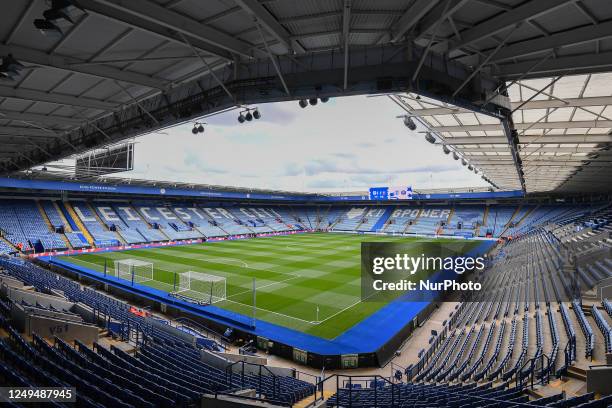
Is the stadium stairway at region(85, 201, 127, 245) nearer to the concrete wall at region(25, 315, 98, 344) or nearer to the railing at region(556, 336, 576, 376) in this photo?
the concrete wall at region(25, 315, 98, 344)

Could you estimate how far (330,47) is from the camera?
30.8ft

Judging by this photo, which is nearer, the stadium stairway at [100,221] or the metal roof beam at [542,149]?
the metal roof beam at [542,149]

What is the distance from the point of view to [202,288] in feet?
75.0

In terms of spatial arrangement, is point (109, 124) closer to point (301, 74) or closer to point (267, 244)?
point (301, 74)

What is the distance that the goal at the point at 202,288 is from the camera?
21.3 metres

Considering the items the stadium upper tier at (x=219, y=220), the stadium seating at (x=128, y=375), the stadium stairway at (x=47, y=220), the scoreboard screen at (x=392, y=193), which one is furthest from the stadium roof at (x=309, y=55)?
the scoreboard screen at (x=392, y=193)

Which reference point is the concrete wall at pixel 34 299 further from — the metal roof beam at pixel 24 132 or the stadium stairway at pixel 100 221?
the stadium stairway at pixel 100 221

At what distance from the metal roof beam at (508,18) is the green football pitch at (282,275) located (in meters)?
12.9

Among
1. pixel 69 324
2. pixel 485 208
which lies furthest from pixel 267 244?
pixel 485 208

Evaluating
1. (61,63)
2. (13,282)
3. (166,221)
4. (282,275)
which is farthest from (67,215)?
(61,63)

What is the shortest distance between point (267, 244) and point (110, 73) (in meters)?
38.6

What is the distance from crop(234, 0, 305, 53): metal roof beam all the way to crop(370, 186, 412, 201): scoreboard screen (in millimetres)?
53300

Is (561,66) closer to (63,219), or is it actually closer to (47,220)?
(47,220)

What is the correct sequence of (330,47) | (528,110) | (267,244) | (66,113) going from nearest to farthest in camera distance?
(330,47), (528,110), (66,113), (267,244)
